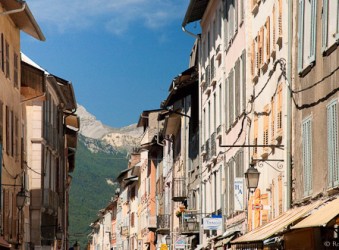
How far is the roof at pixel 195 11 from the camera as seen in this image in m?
44.9

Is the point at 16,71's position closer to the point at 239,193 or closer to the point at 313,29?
the point at 239,193

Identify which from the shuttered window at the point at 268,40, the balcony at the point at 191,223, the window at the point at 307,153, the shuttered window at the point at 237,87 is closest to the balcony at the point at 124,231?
the balcony at the point at 191,223

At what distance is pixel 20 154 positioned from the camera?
45750mm

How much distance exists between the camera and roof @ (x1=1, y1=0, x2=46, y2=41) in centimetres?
4012

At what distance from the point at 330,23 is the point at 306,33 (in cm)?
306

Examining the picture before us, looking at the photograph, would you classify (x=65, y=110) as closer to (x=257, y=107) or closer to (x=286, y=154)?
(x=257, y=107)

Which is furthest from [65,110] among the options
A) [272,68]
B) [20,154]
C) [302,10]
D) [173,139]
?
[302,10]

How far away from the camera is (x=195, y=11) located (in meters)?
46.7

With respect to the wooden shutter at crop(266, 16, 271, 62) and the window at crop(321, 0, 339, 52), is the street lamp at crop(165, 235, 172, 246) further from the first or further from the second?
the window at crop(321, 0, 339, 52)

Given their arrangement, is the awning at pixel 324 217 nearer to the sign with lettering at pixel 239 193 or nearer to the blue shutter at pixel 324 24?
the blue shutter at pixel 324 24

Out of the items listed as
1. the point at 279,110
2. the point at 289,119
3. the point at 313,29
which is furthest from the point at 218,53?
the point at 313,29

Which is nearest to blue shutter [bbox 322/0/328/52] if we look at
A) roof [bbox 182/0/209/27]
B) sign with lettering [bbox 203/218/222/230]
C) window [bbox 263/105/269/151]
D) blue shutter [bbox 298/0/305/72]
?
blue shutter [bbox 298/0/305/72]

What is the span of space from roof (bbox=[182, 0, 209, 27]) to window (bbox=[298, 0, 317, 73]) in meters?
20.3

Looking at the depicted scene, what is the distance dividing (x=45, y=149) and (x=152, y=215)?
1058 inches
